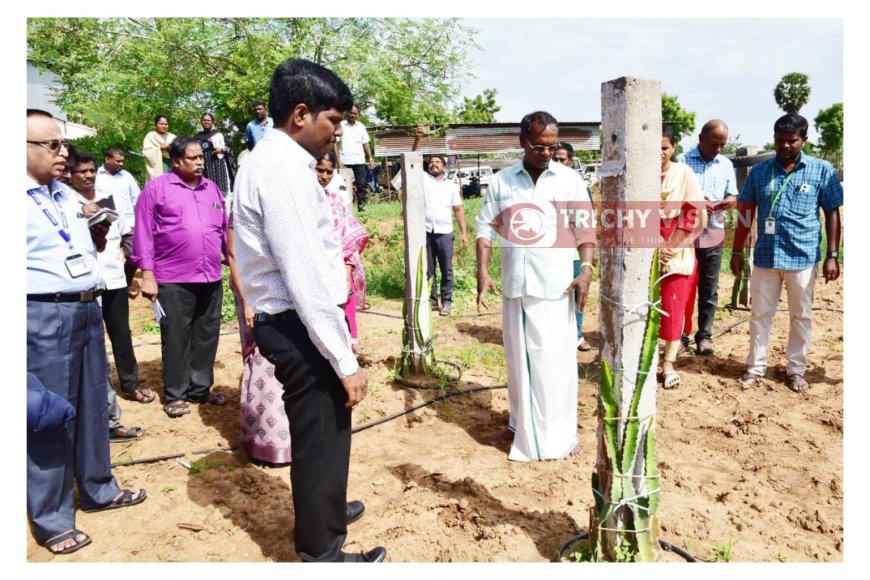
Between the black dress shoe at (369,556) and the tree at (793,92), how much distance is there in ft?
158

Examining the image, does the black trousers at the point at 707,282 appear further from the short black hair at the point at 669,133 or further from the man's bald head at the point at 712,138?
the short black hair at the point at 669,133

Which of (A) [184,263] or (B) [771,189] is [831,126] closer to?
(B) [771,189]

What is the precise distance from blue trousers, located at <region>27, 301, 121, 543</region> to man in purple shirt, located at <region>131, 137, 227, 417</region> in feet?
4.06

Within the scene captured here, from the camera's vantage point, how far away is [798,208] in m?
4.23

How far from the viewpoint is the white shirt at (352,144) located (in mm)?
10059

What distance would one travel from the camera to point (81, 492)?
2.97m

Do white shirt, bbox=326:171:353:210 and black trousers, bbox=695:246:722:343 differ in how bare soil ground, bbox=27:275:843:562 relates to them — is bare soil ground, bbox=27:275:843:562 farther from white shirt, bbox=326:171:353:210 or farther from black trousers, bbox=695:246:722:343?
white shirt, bbox=326:171:353:210

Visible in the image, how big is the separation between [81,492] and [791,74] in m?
51.4

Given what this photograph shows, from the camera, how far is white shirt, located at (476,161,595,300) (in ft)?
10.8

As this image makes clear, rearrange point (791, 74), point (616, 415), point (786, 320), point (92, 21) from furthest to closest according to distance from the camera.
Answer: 1. point (791, 74)
2. point (92, 21)
3. point (786, 320)
4. point (616, 415)

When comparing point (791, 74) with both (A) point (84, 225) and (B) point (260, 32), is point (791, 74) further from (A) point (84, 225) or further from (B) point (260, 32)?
(A) point (84, 225)

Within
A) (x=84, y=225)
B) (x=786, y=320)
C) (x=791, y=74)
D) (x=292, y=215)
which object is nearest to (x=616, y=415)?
(x=292, y=215)

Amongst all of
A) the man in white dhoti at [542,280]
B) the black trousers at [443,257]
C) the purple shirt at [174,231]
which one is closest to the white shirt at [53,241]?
the purple shirt at [174,231]

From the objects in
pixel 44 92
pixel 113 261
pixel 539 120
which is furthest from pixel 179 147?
pixel 44 92
